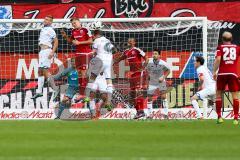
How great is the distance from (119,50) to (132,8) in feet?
8.06

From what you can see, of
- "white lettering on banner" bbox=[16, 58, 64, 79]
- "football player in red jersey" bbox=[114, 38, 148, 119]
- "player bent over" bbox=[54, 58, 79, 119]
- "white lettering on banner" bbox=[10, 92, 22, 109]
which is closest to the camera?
"football player in red jersey" bbox=[114, 38, 148, 119]

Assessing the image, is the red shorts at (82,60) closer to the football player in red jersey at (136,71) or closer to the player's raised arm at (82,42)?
the player's raised arm at (82,42)

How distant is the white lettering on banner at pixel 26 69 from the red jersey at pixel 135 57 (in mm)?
3452

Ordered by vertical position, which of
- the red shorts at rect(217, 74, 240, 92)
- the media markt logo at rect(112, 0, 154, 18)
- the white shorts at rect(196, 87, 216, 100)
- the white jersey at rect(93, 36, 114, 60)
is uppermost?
the media markt logo at rect(112, 0, 154, 18)

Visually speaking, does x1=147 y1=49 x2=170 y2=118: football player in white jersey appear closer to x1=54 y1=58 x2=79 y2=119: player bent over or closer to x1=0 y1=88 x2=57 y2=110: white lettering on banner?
x1=54 y1=58 x2=79 y2=119: player bent over

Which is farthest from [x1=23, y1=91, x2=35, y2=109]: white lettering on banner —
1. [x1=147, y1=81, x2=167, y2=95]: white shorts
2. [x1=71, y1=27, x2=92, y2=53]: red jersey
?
[x1=147, y1=81, x2=167, y2=95]: white shorts

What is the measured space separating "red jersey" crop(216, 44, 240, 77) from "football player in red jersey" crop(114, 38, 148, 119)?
2.81 metres

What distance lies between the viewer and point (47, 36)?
21.3m

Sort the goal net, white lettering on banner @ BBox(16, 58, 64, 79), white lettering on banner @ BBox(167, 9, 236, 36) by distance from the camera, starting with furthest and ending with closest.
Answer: white lettering on banner @ BBox(16, 58, 64, 79) → white lettering on banner @ BBox(167, 9, 236, 36) → the goal net

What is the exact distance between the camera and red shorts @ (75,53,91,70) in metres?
21.5

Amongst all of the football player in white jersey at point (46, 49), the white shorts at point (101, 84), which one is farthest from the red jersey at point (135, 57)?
the football player in white jersey at point (46, 49)

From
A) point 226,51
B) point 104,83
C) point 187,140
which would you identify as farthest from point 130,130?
point 104,83

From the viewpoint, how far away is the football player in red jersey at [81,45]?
20.9m

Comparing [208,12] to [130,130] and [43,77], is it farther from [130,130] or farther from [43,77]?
[130,130]
